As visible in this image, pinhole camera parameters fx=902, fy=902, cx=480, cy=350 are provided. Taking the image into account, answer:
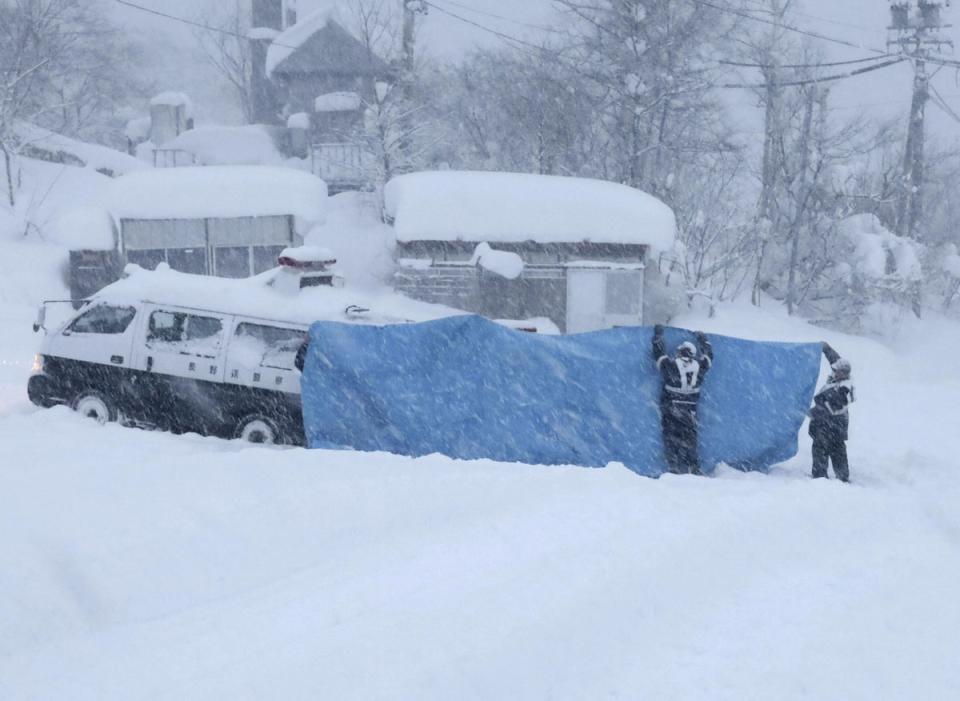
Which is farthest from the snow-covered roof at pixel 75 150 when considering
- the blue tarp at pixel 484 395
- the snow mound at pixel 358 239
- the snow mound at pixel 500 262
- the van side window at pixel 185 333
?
the blue tarp at pixel 484 395

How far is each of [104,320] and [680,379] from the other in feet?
21.5

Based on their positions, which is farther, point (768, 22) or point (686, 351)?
point (768, 22)

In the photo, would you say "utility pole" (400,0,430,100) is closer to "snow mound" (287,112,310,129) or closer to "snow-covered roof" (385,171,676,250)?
"snow mound" (287,112,310,129)

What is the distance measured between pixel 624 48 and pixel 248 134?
1660cm

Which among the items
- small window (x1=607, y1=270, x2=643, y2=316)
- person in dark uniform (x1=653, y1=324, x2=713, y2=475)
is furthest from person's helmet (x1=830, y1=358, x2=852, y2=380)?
small window (x1=607, y1=270, x2=643, y2=316)

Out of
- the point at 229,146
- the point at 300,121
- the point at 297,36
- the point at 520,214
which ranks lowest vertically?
the point at 520,214

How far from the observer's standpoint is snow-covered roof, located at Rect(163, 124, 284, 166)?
111 feet

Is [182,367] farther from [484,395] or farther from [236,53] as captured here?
[236,53]

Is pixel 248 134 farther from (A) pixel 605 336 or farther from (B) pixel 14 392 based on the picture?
(A) pixel 605 336

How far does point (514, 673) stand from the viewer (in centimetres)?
438

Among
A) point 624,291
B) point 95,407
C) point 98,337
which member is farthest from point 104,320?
point 624,291

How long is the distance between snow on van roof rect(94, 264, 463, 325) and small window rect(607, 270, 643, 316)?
10.3 m

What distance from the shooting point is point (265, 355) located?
1001 centimetres

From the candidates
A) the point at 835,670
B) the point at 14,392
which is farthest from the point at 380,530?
the point at 14,392
